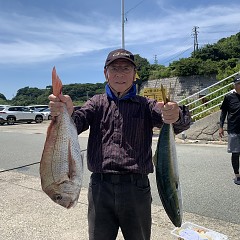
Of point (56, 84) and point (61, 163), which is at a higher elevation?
point (56, 84)

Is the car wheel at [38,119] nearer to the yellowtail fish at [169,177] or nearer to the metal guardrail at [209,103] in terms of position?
the metal guardrail at [209,103]

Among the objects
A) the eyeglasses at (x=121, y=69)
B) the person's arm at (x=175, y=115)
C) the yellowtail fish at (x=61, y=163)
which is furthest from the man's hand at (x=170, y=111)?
the yellowtail fish at (x=61, y=163)

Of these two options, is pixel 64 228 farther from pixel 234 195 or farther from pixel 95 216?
pixel 234 195

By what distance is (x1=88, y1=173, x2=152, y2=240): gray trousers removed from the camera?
2.38 m

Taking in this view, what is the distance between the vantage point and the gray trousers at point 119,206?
2.38 meters

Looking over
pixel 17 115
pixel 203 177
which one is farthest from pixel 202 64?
pixel 203 177

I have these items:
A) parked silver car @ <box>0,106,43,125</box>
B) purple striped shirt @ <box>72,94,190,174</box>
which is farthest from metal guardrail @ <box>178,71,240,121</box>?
parked silver car @ <box>0,106,43,125</box>

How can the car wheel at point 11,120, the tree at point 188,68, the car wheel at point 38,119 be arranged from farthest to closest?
1. the car wheel at point 38,119
2. the tree at point 188,68
3. the car wheel at point 11,120

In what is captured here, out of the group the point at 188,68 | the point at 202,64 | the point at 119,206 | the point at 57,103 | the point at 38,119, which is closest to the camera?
the point at 57,103

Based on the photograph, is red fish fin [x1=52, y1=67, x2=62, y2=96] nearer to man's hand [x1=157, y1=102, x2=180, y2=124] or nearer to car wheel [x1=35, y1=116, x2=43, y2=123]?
man's hand [x1=157, y1=102, x2=180, y2=124]

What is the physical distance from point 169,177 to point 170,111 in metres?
0.43

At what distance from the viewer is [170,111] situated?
80.9 inches

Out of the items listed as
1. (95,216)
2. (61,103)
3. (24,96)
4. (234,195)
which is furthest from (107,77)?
(24,96)

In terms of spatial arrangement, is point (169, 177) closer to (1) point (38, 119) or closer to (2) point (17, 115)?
(2) point (17, 115)
